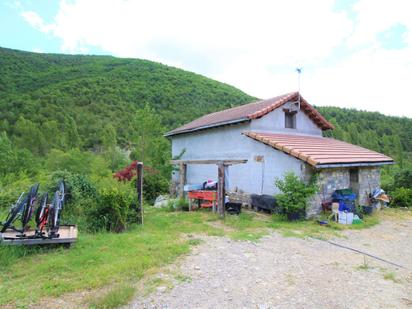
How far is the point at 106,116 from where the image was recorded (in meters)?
35.8

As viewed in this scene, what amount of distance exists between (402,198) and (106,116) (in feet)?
107

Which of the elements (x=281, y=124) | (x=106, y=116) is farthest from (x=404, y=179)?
(x=106, y=116)

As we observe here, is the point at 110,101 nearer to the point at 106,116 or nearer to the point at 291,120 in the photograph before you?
the point at 106,116

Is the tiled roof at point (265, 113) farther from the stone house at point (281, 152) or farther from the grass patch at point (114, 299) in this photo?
the grass patch at point (114, 299)

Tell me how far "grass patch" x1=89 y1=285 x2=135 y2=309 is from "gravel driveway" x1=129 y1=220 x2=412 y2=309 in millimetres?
162

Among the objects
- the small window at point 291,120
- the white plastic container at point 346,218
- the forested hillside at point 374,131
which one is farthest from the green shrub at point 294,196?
the forested hillside at point 374,131

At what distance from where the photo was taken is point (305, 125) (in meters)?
14.8

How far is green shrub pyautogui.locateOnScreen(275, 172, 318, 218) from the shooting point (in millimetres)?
9375

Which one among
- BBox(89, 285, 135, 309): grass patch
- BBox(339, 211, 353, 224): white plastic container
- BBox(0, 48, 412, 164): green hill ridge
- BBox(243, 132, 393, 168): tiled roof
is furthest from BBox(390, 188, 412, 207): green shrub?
BBox(0, 48, 412, 164): green hill ridge

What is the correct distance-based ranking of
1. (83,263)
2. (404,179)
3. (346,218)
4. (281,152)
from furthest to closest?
1. (404,179)
2. (281,152)
3. (346,218)
4. (83,263)

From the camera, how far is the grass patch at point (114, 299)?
3.66 metres

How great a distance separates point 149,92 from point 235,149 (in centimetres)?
3075

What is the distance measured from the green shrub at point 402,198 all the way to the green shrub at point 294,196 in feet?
24.0

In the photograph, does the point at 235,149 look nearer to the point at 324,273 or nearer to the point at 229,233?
the point at 229,233
